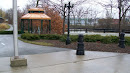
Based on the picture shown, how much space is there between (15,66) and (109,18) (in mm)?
36886

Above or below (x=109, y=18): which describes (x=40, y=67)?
below

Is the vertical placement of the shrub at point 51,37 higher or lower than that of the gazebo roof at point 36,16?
lower

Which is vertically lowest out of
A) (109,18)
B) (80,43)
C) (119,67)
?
(119,67)

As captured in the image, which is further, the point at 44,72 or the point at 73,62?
the point at 73,62

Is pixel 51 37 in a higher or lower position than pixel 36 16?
lower

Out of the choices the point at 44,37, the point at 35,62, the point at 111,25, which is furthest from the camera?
the point at 111,25

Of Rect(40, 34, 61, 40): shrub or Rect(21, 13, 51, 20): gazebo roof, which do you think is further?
Rect(21, 13, 51, 20): gazebo roof

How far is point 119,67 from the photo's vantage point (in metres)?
6.33

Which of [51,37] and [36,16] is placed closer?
[51,37]

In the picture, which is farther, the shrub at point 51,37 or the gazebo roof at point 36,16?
the gazebo roof at point 36,16

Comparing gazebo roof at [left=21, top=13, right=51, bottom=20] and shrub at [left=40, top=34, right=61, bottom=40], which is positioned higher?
gazebo roof at [left=21, top=13, right=51, bottom=20]

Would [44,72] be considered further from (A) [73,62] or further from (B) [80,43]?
(B) [80,43]

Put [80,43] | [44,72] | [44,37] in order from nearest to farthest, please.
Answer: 1. [44,72]
2. [80,43]
3. [44,37]

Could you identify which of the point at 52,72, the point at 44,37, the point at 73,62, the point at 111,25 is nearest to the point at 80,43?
the point at 73,62
